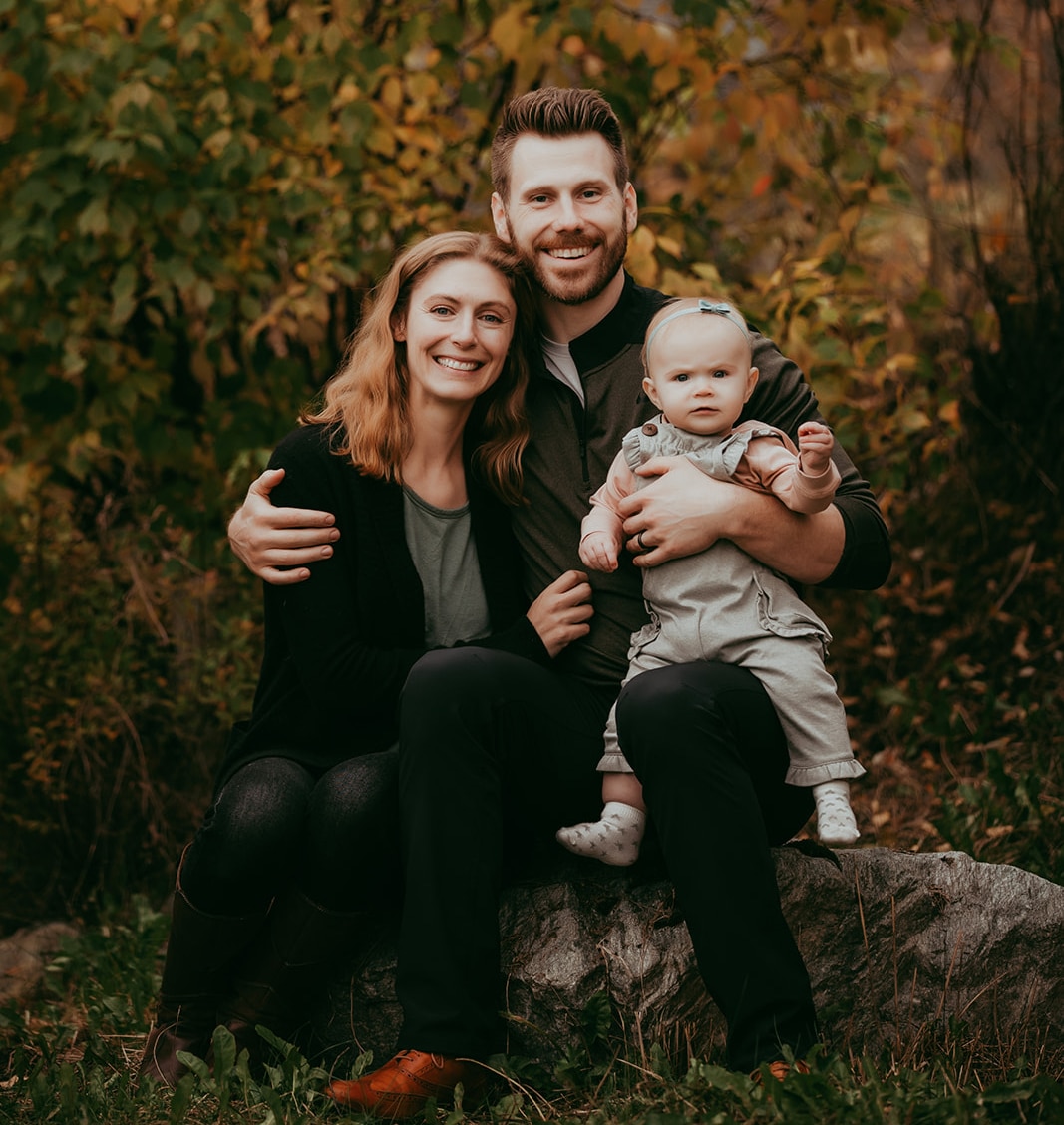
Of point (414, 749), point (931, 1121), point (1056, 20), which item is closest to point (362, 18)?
point (1056, 20)

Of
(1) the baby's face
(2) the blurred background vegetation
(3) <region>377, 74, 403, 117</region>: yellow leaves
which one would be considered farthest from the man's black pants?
(3) <region>377, 74, 403, 117</region>: yellow leaves

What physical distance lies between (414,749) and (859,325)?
2.25 m

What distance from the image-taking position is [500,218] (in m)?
2.99

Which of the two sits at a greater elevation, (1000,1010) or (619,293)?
(619,293)

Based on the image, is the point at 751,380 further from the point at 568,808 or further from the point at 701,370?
the point at 568,808

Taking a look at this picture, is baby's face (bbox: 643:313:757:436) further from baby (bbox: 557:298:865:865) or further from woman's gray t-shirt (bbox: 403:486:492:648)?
woman's gray t-shirt (bbox: 403:486:492:648)

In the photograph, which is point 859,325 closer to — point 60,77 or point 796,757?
point 796,757

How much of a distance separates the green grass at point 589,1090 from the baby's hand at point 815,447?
998 mm

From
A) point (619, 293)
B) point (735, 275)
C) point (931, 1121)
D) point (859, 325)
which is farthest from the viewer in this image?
point (735, 275)

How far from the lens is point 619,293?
2.93 m

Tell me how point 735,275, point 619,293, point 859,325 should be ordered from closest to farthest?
point 619,293 → point 859,325 → point 735,275

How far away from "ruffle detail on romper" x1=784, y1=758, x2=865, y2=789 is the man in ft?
0.14

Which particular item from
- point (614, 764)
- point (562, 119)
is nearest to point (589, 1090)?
point (614, 764)

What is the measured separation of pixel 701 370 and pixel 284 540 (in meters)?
0.87
